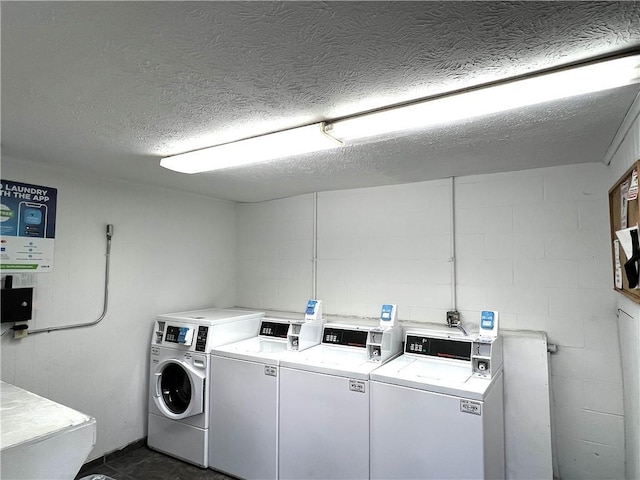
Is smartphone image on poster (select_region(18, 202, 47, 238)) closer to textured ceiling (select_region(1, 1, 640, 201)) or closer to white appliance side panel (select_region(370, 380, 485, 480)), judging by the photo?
textured ceiling (select_region(1, 1, 640, 201))

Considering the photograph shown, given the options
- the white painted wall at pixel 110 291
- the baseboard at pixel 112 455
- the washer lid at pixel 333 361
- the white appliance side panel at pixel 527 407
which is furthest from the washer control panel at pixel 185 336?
the white appliance side panel at pixel 527 407

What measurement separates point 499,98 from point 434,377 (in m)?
1.68

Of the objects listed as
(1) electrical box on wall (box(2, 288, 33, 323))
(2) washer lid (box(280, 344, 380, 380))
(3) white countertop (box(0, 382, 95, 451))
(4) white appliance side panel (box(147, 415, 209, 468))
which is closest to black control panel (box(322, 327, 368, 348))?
(2) washer lid (box(280, 344, 380, 380))

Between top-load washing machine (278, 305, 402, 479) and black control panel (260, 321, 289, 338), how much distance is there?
1.50ft

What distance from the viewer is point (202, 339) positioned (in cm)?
309

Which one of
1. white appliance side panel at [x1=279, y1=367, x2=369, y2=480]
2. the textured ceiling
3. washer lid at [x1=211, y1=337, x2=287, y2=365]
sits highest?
the textured ceiling

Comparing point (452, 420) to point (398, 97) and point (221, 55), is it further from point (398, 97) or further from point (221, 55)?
point (221, 55)

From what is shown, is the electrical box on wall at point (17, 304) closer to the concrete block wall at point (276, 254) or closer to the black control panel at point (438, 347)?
the concrete block wall at point (276, 254)

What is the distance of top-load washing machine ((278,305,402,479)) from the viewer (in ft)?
7.87

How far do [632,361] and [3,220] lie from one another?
398 centimetres

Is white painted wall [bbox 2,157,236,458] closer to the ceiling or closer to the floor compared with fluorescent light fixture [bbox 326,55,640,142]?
closer to the floor

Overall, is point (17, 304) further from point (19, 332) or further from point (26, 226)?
point (26, 226)

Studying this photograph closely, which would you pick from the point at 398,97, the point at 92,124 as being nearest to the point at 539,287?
the point at 398,97

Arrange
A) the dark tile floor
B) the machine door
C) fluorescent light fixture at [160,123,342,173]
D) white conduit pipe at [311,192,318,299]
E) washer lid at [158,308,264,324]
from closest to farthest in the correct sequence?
fluorescent light fixture at [160,123,342,173]
the dark tile floor
the machine door
washer lid at [158,308,264,324]
white conduit pipe at [311,192,318,299]
